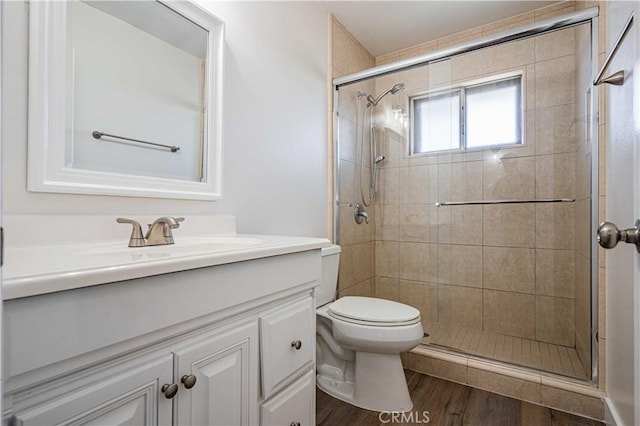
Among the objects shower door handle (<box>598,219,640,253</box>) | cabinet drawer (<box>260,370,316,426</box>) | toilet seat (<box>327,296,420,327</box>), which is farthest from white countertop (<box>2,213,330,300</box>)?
shower door handle (<box>598,219,640,253</box>)

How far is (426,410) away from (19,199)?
176 cm

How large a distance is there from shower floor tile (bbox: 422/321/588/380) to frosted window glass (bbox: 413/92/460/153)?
4.20 feet

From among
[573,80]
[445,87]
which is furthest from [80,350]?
[573,80]

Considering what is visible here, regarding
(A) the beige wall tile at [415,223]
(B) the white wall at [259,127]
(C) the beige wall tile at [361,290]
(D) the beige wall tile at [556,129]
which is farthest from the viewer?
(A) the beige wall tile at [415,223]

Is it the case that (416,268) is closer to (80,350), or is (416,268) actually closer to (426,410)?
(426,410)

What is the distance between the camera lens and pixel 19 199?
0.84 m

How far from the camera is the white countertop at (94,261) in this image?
0.47 m

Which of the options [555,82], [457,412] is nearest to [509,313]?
[457,412]

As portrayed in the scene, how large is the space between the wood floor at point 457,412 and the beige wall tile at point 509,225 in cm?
104

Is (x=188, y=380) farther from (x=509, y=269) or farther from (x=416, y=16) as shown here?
(x=416, y=16)

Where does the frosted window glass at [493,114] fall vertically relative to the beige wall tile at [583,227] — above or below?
above

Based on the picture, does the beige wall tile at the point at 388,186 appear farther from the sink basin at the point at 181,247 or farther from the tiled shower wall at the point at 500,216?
the sink basin at the point at 181,247

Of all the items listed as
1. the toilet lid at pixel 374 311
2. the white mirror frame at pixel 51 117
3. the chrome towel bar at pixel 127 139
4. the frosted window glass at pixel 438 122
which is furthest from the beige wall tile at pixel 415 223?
the white mirror frame at pixel 51 117

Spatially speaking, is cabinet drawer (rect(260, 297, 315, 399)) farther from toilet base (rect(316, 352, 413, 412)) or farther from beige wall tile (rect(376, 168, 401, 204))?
beige wall tile (rect(376, 168, 401, 204))
